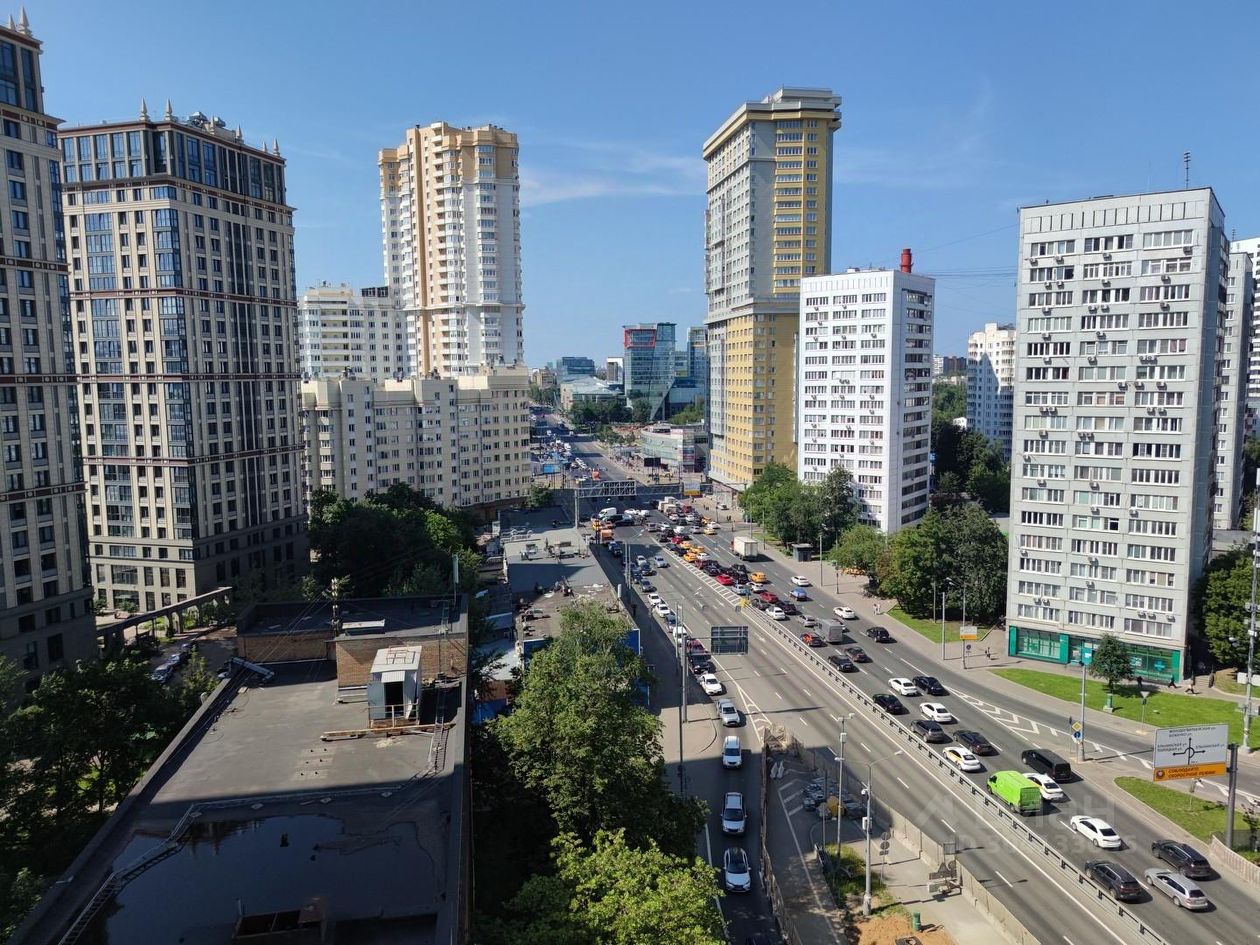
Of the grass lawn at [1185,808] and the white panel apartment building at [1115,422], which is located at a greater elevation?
the white panel apartment building at [1115,422]

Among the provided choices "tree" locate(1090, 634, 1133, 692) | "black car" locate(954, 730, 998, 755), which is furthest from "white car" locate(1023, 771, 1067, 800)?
"tree" locate(1090, 634, 1133, 692)

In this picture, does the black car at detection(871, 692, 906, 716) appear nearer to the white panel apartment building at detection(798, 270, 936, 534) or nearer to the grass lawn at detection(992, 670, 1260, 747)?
the grass lawn at detection(992, 670, 1260, 747)

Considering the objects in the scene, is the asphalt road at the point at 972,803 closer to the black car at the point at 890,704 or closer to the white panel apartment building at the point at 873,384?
the black car at the point at 890,704

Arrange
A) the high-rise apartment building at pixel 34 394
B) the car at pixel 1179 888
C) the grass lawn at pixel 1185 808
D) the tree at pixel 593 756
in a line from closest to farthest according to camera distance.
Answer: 1. the tree at pixel 593 756
2. the car at pixel 1179 888
3. the grass lawn at pixel 1185 808
4. the high-rise apartment building at pixel 34 394

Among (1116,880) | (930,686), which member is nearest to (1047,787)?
(1116,880)

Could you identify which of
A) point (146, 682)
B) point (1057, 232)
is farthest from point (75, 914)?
point (1057, 232)

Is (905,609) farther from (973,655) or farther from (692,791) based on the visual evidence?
(692,791)

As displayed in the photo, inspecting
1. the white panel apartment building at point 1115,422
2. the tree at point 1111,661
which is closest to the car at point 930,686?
the tree at point 1111,661
